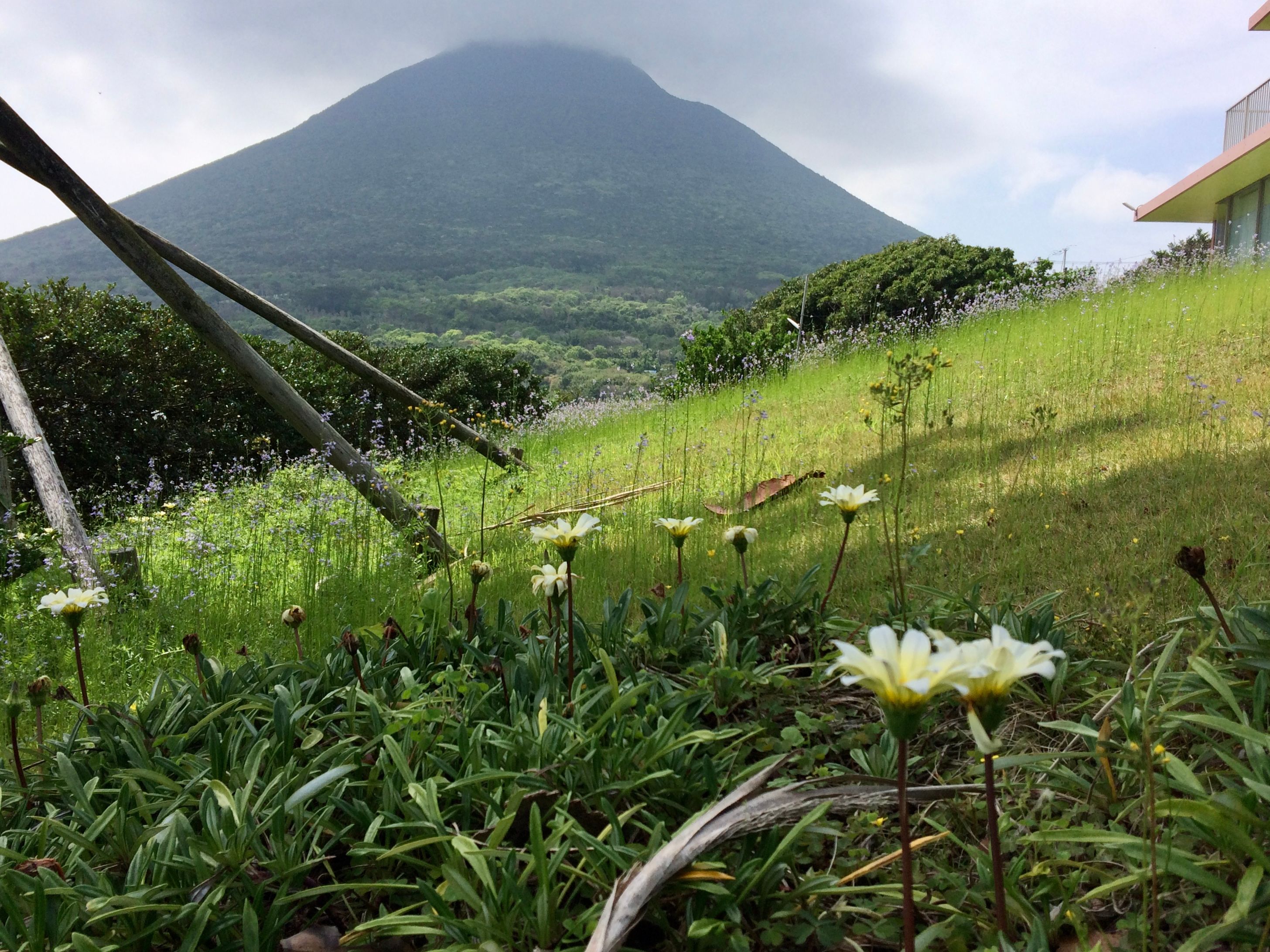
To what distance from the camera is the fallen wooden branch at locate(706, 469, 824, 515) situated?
450 cm

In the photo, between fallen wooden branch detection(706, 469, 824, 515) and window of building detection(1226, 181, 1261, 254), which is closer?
fallen wooden branch detection(706, 469, 824, 515)

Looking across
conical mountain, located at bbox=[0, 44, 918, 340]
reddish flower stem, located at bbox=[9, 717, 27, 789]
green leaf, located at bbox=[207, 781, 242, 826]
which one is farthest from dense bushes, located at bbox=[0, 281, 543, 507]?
conical mountain, located at bbox=[0, 44, 918, 340]

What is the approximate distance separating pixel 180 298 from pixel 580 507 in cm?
280

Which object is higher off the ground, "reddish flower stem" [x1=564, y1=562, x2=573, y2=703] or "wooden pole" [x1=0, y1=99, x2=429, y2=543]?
"wooden pole" [x1=0, y1=99, x2=429, y2=543]

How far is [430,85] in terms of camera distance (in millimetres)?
123438

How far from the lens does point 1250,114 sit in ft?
56.5

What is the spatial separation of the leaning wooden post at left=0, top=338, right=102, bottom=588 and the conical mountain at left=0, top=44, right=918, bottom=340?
4393cm

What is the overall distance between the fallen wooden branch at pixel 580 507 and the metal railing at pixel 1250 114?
737 inches

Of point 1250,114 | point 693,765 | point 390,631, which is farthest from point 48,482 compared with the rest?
point 1250,114

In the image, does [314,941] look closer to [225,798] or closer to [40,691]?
[225,798]

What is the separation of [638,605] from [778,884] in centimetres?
179

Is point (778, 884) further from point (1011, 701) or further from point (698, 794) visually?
point (1011, 701)

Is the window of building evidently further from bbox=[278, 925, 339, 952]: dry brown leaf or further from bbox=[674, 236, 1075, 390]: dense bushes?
bbox=[278, 925, 339, 952]: dry brown leaf

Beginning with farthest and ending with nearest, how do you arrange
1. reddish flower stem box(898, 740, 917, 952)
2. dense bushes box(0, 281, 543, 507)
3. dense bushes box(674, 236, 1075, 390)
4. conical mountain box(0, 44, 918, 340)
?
conical mountain box(0, 44, 918, 340), dense bushes box(674, 236, 1075, 390), dense bushes box(0, 281, 543, 507), reddish flower stem box(898, 740, 917, 952)
